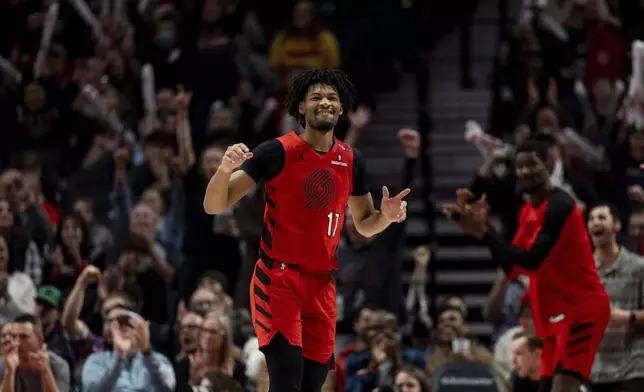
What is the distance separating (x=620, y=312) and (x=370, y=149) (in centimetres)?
609

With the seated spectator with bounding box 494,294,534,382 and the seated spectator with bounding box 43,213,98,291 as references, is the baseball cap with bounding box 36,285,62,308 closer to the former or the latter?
the seated spectator with bounding box 43,213,98,291

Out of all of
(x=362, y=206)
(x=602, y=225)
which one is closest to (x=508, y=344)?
(x=602, y=225)

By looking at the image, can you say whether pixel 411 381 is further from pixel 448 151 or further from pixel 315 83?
pixel 448 151

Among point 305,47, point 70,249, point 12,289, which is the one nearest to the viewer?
point 12,289

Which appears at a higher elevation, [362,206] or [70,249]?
[362,206]

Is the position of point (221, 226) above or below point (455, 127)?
below

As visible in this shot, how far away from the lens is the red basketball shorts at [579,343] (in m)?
7.54

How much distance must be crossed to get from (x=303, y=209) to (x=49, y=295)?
4074 millimetres

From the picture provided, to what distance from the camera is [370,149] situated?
1405 centimetres

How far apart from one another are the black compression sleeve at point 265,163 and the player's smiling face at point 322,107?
0.67ft

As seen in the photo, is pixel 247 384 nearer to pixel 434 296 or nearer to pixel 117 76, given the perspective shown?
pixel 434 296

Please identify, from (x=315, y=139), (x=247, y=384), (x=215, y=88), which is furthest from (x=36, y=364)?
(x=215, y=88)

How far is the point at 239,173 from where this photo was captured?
6441mm

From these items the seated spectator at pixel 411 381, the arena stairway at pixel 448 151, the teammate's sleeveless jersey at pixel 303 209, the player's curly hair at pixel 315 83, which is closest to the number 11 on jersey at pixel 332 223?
the teammate's sleeveless jersey at pixel 303 209
